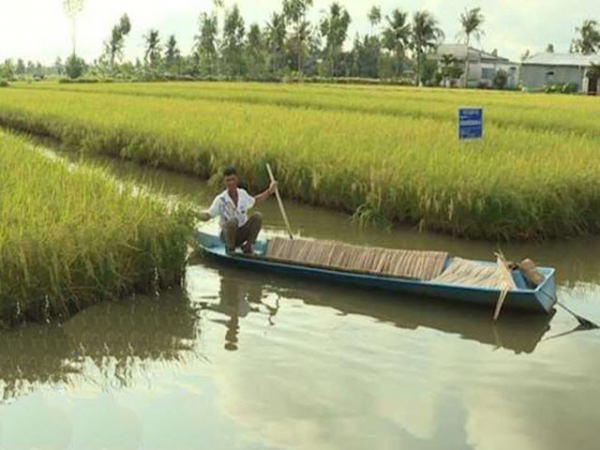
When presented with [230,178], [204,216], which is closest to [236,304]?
[204,216]

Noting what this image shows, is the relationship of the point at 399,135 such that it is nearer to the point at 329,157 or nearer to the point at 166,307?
the point at 329,157

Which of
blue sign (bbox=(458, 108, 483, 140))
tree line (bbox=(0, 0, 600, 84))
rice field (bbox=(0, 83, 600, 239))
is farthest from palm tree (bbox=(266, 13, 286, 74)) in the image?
blue sign (bbox=(458, 108, 483, 140))

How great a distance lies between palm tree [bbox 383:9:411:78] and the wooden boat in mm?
54569

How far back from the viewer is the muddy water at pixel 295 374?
404cm

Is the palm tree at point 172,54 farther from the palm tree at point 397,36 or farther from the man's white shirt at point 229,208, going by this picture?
the man's white shirt at point 229,208

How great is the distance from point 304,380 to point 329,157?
6.26m

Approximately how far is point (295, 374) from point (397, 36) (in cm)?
5754

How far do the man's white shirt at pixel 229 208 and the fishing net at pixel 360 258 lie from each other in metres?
0.37

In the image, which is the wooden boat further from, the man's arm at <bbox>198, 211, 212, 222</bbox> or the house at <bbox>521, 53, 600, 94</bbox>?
the house at <bbox>521, 53, 600, 94</bbox>

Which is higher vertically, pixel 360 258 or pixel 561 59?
pixel 561 59

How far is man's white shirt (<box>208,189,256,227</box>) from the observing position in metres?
7.09

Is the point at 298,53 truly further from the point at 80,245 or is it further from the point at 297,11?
the point at 80,245

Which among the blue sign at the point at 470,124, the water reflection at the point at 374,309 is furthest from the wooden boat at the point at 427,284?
the blue sign at the point at 470,124

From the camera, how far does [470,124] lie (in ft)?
37.2
